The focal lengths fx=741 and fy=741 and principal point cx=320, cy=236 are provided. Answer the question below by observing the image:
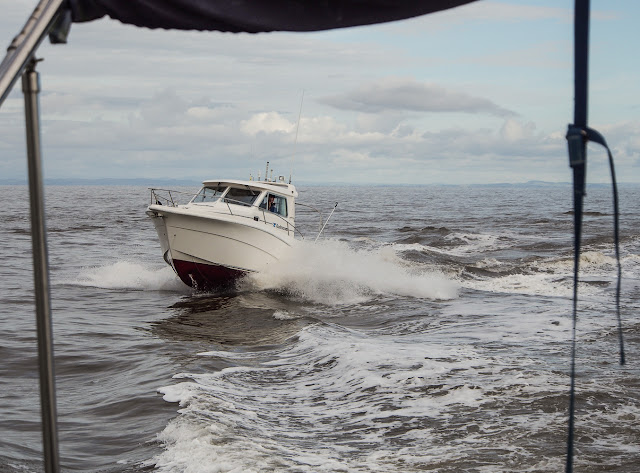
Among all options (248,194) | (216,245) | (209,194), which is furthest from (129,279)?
(248,194)

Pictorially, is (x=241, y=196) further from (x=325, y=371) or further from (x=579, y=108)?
(x=579, y=108)

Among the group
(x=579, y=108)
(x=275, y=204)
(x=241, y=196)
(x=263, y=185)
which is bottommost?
(x=275, y=204)

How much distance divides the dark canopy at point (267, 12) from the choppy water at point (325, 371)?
475 cm

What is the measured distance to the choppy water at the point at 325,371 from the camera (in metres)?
6.83

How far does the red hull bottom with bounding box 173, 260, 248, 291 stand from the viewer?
691 inches

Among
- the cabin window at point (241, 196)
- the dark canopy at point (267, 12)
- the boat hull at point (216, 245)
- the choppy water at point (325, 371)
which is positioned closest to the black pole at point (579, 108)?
the dark canopy at point (267, 12)

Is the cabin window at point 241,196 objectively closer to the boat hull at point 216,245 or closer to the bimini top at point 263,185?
the bimini top at point 263,185

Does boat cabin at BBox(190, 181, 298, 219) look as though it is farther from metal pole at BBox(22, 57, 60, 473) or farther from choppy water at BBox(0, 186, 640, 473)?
metal pole at BBox(22, 57, 60, 473)

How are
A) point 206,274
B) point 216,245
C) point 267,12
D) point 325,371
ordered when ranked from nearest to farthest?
point 267,12 < point 325,371 < point 216,245 < point 206,274

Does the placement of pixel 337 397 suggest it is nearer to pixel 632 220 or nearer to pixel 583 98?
pixel 583 98

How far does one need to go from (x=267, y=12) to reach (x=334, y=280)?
666 inches

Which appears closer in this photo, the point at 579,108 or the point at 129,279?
the point at 579,108

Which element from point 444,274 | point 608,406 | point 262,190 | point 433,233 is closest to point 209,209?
point 262,190

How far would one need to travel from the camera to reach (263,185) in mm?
18016
